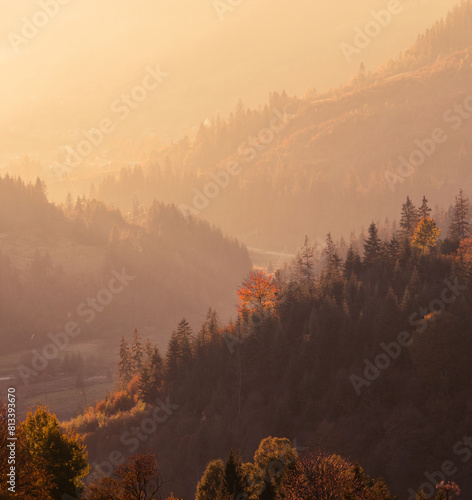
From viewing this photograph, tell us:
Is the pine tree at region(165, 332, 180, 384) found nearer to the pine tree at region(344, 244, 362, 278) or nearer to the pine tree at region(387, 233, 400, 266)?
the pine tree at region(344, 244, 362, 278)

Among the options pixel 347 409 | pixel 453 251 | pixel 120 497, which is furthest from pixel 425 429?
pixel 120 497

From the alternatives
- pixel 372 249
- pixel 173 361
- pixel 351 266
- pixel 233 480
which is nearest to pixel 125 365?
pixel 173 361

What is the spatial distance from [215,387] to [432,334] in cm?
3945

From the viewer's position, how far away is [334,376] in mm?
97000

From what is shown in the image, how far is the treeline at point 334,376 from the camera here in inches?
3329

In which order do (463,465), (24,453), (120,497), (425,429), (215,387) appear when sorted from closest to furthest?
1. (120,497)
2. (24,453)
3. (463,465)
4. (425,429)
5. (215,387)

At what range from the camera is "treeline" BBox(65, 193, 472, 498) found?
277 feet

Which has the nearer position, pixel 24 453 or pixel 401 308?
pixel 24 453

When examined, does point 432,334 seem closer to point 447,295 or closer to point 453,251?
point 447,295

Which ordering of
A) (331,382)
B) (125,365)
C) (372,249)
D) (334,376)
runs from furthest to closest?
(125,365) < (372,249) < (334,376) < (331,382)

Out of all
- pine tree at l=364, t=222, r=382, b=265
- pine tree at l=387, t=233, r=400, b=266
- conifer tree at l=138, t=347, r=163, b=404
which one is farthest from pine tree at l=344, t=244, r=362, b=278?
conifer tree at l=138, t=347, r=163, b=404

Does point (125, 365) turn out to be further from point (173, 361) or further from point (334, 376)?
point (334, 376)

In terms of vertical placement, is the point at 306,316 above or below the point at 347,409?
above

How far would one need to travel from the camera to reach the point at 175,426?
104m
